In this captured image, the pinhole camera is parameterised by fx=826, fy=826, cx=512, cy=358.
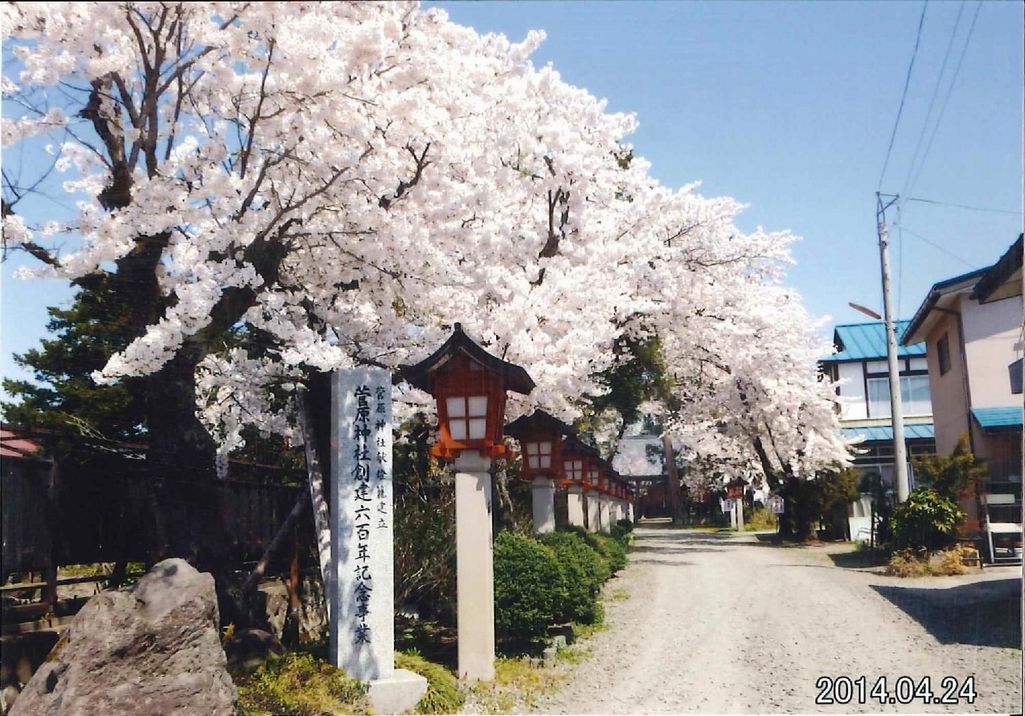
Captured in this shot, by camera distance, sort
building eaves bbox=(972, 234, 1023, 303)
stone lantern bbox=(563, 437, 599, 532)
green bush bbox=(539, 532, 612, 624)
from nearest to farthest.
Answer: building eaves bbox=(972, 234, 1023, 303) < green bush bbox=(539, 532, 612, 624) < stone lantern bbox=(563, 437, 599, 532)

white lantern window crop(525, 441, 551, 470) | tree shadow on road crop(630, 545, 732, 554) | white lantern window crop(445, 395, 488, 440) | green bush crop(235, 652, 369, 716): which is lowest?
tree shadow on road crop(630, 545, 732, 554)

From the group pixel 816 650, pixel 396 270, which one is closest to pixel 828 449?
pixel 816 650

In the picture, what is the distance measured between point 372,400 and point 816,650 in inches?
226

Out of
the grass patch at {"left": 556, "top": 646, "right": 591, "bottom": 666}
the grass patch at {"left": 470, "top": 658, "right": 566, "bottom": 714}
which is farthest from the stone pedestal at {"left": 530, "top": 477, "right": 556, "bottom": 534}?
the grass patch at {"left": 470, "top": 658, "right": 566, "bottom": 714}

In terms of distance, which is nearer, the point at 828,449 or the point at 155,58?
the point at 155,58

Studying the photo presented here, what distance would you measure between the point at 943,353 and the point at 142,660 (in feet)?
50.9

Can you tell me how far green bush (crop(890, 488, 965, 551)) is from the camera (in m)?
14.4

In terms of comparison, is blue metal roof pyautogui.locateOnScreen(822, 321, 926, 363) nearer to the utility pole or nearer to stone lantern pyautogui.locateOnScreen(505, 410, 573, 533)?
the utility pole

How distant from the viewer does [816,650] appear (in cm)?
927

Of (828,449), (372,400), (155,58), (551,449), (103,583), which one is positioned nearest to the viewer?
(155,58)

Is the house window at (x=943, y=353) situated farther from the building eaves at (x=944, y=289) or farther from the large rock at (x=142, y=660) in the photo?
the large rock at (x=142, y=660)

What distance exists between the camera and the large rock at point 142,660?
5547 mm

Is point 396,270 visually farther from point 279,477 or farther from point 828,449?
point 828,449

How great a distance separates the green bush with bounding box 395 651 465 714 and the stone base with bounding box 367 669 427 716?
0.09 m
